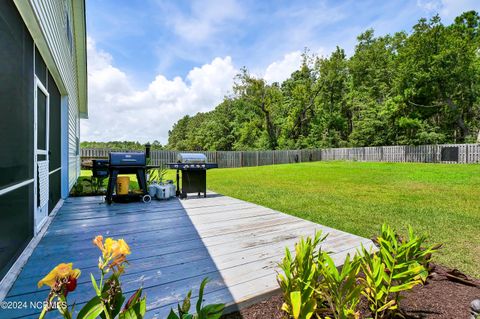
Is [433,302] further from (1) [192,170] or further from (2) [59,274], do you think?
(1) [192,170]

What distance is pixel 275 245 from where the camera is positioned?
8.04 feet

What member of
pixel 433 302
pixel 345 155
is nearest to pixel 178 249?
pixel 433 302

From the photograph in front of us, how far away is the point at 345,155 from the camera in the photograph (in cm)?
2167

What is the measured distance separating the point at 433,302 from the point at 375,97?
28.3 meters

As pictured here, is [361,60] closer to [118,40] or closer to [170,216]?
[118,40]

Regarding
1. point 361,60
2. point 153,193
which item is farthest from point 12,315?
point 361,60

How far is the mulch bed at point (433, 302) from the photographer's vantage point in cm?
141

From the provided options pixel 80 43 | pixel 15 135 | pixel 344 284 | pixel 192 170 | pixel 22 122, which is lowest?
pixel 344 284

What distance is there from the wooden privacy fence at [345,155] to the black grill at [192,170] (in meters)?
10.7

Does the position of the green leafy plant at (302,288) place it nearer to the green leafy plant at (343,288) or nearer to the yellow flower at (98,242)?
the green leafy plant at (343,288)

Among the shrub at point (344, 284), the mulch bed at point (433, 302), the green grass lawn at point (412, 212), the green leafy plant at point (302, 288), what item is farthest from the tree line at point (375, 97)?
the green leafy plant at point (302, 288)

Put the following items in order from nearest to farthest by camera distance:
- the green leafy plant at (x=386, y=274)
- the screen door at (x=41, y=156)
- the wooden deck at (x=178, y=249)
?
the green leafy plant at (x=386, y=274), the wooden deck at (x=178, y=249), the screen door at (x=41, y=156)

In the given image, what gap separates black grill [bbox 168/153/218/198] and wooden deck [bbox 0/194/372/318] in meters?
0.96

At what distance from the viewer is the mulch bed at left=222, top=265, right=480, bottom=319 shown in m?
1.41
